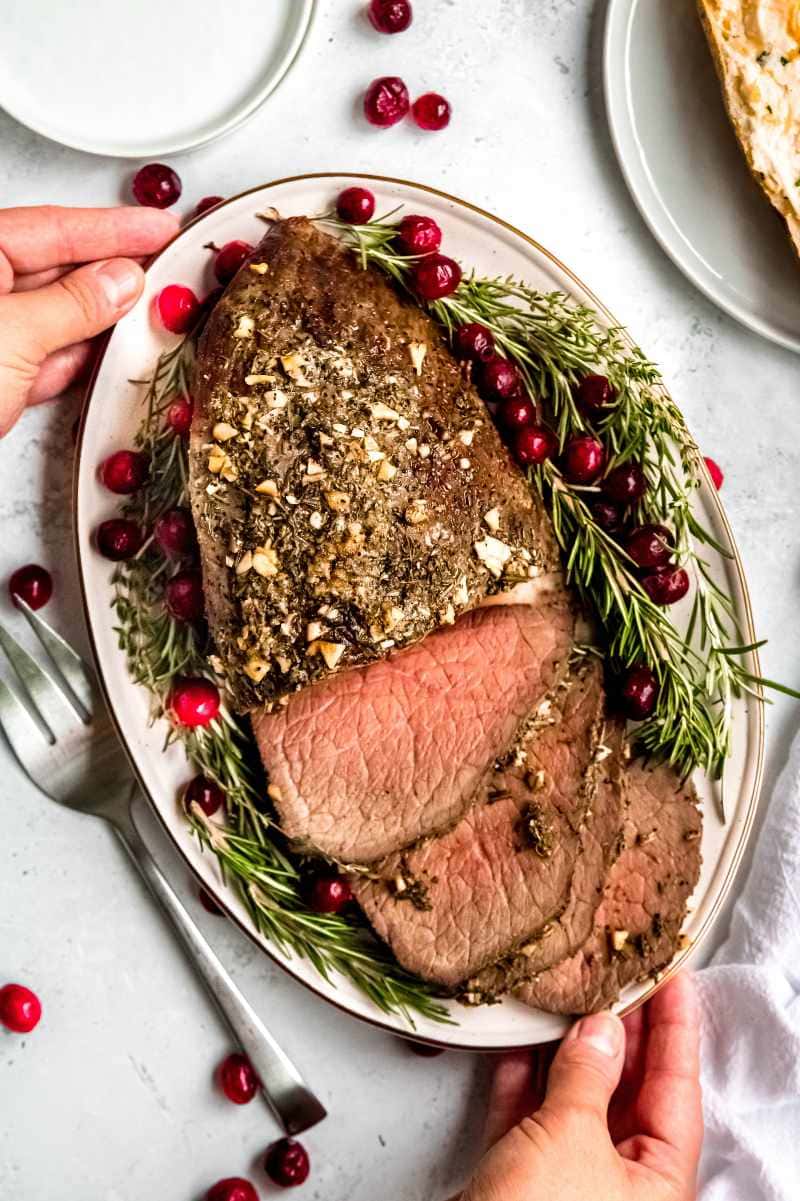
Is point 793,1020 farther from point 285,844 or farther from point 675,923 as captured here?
point 285,844

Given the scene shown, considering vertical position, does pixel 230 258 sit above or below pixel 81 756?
above

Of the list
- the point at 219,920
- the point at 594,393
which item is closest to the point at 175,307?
the point at 594,393

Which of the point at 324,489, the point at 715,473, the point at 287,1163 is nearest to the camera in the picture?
the point at 324,489

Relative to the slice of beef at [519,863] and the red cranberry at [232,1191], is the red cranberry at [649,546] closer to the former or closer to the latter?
the slice of beef at [519,863]

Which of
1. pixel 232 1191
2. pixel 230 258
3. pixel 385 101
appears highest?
pixel 385 101

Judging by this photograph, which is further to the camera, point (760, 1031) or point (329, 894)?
point (760, 1031)

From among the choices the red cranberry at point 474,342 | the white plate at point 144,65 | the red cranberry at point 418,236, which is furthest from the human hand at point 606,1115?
the white plate at point 144,65

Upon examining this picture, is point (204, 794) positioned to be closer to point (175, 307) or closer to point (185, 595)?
point (185, 595)
